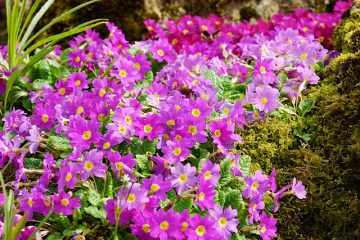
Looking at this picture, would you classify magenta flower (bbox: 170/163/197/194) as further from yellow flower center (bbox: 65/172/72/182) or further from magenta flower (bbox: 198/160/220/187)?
yellow flower center (bbox: 65/172/72/182)

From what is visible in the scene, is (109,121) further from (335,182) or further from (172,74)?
(335,182)

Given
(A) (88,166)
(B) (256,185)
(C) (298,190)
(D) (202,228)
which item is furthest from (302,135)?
(A) (88,166)

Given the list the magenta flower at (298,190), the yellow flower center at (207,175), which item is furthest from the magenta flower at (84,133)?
the magenta flower at (298,190)

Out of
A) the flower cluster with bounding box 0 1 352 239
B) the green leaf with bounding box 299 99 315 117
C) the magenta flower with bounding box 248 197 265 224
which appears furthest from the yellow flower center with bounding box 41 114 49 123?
the green leaf with bounding box 299 99 315 117

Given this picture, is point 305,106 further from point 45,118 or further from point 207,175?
point 45,118

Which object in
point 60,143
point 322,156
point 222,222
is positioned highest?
point 60,143

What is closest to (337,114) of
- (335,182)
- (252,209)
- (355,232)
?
(335,182)
